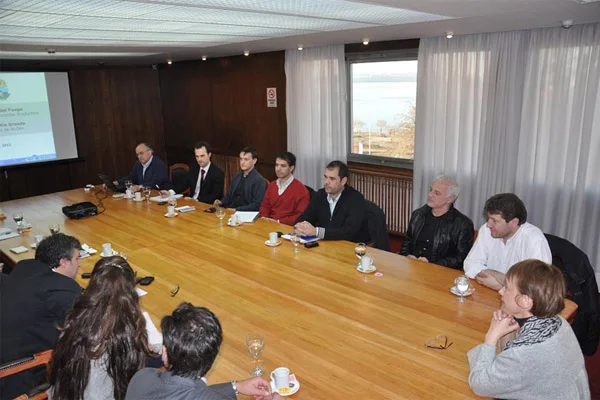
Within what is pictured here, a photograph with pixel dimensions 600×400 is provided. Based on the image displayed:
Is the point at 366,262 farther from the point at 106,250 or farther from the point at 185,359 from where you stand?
the point at 106,250

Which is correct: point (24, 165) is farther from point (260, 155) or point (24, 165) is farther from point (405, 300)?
point (405, 300)

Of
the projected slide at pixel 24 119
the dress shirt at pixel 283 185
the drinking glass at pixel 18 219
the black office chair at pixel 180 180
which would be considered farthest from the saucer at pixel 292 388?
the projected slide at pixel 24 119

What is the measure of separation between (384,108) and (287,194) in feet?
7.61

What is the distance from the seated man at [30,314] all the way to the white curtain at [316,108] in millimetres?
4748

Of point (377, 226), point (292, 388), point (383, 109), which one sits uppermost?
point (383, 109)

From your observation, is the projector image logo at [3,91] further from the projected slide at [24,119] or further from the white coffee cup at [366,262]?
the white coffee cup at [366,262]

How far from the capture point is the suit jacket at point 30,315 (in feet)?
7.80

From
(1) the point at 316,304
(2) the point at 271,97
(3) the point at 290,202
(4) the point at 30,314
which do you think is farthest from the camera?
(2) the point at 271,97

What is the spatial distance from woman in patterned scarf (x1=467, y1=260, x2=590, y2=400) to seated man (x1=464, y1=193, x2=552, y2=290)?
2.78ft

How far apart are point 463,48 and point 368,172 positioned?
2017 millimetres

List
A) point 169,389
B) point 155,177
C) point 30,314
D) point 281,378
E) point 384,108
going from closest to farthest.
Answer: point 169,389, point 281,378, point 30,314, point 155,177, point 384,108

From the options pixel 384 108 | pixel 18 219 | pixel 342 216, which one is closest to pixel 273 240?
pixel 342 216

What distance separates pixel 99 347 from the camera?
1.99 m

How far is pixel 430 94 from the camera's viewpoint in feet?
18.8
